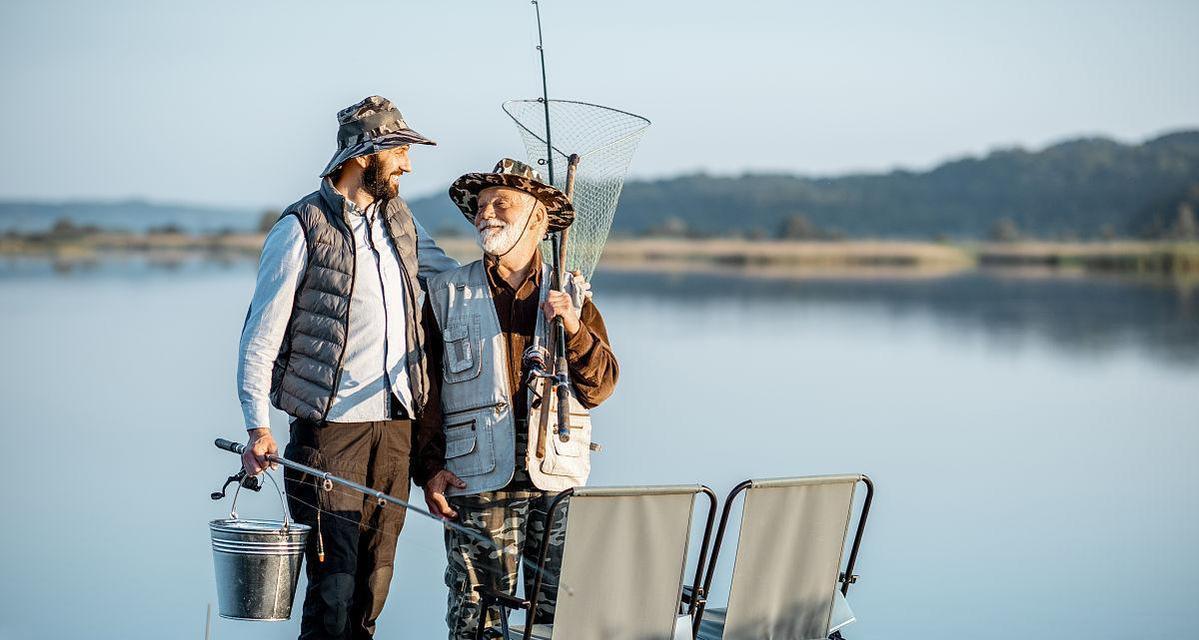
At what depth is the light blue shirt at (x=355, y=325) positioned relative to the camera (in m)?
3.60

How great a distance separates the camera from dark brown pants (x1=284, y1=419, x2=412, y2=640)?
12.0 feet

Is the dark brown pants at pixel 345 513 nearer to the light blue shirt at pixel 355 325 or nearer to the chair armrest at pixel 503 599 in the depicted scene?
the light blue shirt at pixel 355 325

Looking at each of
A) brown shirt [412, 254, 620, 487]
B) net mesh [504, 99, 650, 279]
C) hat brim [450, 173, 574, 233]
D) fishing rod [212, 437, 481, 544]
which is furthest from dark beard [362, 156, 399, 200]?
fishing rod [212, 437, 481, 544]

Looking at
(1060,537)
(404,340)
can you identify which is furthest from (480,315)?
(1060,537)

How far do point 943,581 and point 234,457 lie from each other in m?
4.69

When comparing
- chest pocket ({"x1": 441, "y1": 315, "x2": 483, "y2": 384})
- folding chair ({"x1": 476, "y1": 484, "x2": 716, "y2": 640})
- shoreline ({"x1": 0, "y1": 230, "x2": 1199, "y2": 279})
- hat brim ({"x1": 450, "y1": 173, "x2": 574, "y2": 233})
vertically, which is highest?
hat brim ({"x1": 450, "y1": 173, "x2": 574, "y2": 233})

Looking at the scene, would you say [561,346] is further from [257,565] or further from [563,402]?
[257,565]

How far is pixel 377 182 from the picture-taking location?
373 centimetres

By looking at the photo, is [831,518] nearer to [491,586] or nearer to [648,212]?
[491,586]

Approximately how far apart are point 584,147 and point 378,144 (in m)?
0.61

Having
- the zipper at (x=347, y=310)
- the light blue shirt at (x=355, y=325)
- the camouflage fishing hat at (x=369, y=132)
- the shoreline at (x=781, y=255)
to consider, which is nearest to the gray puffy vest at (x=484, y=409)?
the light blue shirt at (x=355, y=325)

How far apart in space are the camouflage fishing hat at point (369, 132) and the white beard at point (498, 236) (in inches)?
9.2

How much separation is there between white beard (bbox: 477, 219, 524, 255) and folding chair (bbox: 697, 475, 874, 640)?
787 mm

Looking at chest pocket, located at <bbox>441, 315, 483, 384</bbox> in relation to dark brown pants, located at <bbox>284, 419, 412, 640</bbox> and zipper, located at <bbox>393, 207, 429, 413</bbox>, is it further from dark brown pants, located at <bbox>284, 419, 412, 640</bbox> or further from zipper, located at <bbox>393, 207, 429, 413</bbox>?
dark brown pants, located at <bbox>284, 419, 412, 640</bbox>
